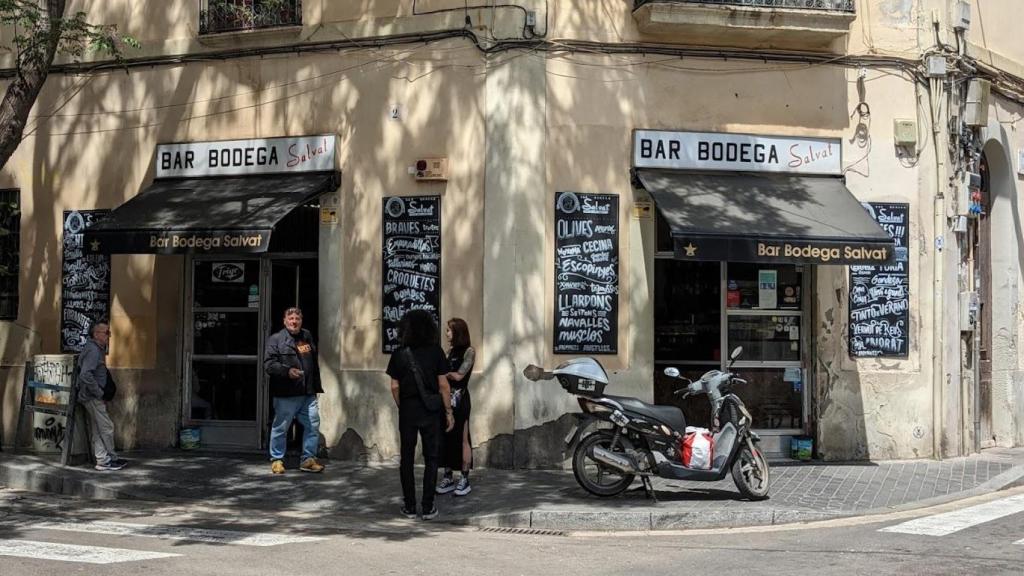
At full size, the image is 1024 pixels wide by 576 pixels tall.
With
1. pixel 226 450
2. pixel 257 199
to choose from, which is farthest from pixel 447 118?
pixel 226 450

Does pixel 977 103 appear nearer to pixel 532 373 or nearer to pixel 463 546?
pixel 532 373

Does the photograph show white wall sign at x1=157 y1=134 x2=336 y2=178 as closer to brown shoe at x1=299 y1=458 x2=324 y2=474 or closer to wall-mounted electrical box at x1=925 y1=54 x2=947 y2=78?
brown shoe at x1=299 y1=458 x2=324 y2=474

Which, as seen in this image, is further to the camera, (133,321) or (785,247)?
(133,321)

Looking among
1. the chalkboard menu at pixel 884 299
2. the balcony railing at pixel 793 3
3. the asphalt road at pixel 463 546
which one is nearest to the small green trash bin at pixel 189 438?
the asphalt road at pixel 463 546

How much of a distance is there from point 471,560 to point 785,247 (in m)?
5.62

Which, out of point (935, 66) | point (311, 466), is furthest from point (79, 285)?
point (935, 66)

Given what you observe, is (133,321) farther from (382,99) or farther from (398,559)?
(398,559)

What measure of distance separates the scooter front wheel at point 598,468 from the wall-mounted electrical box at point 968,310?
5.67m

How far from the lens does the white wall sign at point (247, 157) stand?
13.4 m

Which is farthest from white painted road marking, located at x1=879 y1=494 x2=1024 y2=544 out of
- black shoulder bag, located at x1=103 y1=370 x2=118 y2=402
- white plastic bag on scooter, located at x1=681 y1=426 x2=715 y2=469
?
black shoulder bag, located at x1=103 y1=370 x2=118 y2=402

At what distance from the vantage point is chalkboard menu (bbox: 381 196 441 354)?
12867 millimetres

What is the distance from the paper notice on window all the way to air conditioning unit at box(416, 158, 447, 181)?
3.92 meters

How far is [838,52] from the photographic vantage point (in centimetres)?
1334

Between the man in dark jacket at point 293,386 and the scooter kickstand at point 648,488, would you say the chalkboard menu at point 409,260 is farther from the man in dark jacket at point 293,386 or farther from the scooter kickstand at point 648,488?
the scooter kickstand at point 648,488
